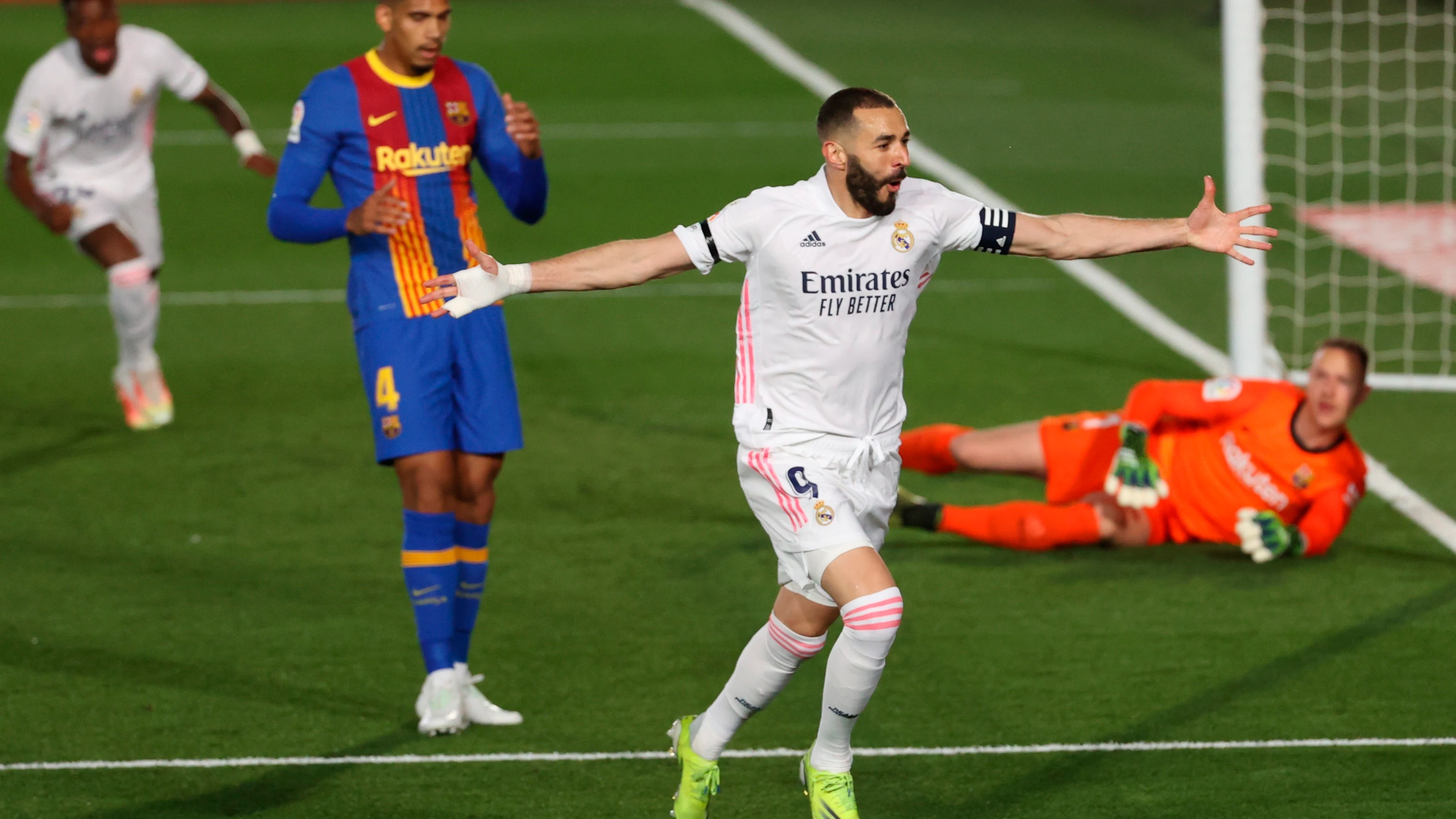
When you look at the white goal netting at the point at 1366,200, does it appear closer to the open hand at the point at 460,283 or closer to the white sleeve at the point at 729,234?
the white sleeve at the point at 729,234

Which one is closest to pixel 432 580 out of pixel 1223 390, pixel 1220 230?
pixel 1220 230

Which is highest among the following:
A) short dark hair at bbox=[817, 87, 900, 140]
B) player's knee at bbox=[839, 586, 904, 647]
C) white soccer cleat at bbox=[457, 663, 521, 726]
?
short dark hair at bbox=[817, 87, 900, 140]

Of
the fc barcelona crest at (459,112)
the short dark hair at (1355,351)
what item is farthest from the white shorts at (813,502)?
the short dark hair at (1355,351)

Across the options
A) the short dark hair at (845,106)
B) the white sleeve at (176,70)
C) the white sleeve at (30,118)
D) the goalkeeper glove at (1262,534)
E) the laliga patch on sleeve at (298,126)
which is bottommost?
the goalkeeper glove at (1262,534)

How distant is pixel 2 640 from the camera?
6.97 meters

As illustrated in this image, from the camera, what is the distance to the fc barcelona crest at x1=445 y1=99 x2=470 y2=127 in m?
6.19

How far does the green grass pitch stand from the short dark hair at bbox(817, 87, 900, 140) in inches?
78.3

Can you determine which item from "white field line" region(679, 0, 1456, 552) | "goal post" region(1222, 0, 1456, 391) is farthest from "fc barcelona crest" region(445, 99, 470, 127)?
"goal post" region(1222, 0, 1456, 391)

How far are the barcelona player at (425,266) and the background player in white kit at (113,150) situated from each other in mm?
3567

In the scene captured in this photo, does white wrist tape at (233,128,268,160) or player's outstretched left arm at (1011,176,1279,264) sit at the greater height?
white wrist tape at (233,128,268,160)

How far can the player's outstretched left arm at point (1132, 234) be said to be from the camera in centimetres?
532

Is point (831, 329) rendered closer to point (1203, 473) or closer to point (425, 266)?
point (425, 266)

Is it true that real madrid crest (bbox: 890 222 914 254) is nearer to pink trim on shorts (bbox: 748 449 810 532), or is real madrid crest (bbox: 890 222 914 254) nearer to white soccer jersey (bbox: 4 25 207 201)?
pink trim on shorts (bbox: 748 449 810 532)

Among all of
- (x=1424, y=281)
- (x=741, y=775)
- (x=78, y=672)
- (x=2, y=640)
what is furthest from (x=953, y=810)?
(x=1424, y=281)
